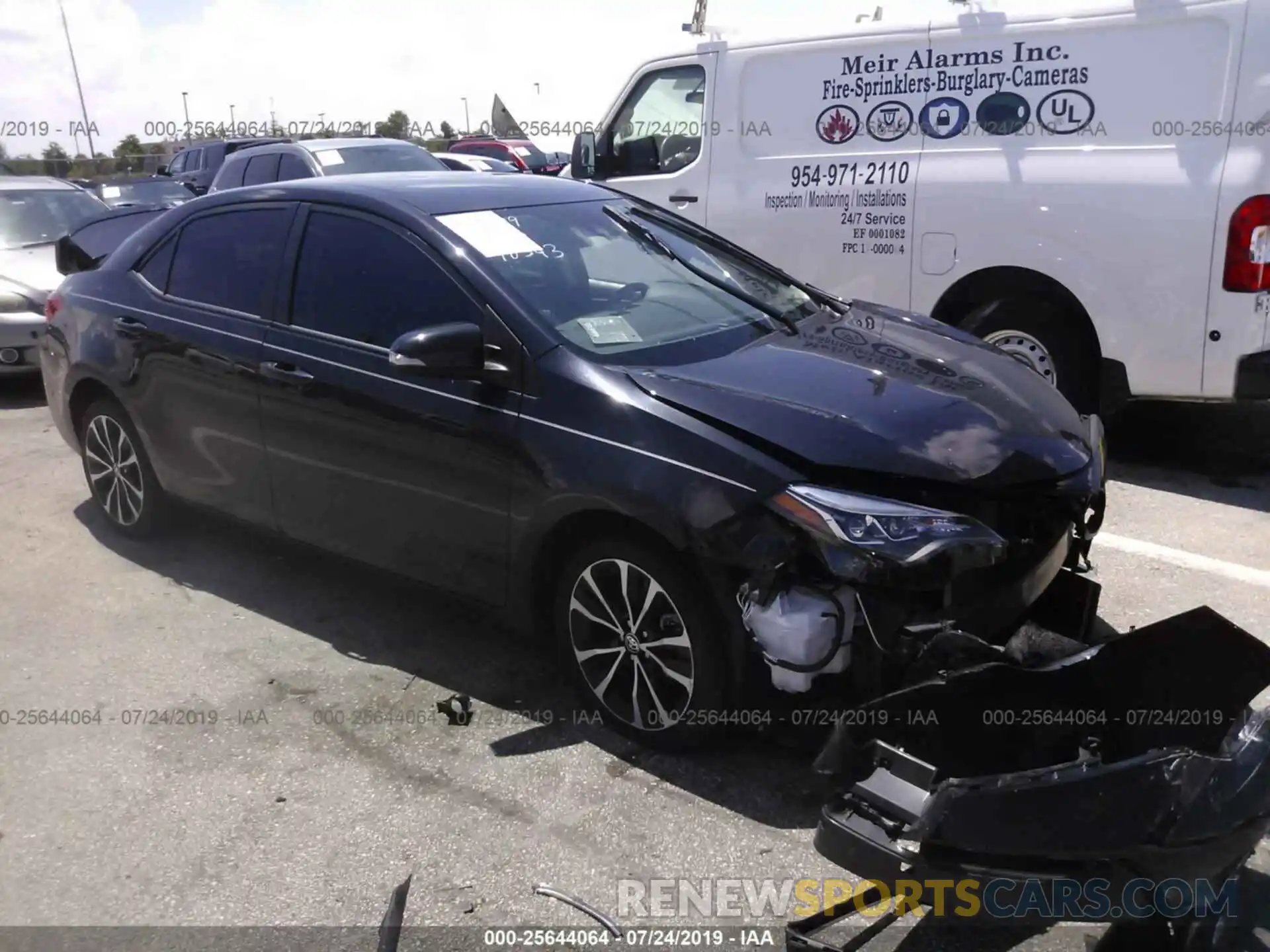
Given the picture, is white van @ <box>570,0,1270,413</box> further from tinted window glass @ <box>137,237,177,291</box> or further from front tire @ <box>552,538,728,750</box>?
tinted window glass @ <box>137,237,177,291</box>

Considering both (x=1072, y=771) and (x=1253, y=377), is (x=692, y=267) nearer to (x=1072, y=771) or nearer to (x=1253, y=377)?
(x=1072, y=771)

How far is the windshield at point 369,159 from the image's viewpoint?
11.0m

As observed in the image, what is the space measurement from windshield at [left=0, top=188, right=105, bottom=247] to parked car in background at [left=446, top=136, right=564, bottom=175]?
31.0ft

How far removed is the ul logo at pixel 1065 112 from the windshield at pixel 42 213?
793 centimetres

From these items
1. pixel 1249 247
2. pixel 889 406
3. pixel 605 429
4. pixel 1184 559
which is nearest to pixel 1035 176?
pixel 1249 247

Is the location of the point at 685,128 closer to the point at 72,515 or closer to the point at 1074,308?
the point at 1074,308

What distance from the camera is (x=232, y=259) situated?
4.72 metres

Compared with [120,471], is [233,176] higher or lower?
higher

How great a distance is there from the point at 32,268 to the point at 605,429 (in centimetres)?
778

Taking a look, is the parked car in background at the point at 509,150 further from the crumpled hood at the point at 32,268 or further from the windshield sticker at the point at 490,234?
the windshield sticker at the point at 490,234

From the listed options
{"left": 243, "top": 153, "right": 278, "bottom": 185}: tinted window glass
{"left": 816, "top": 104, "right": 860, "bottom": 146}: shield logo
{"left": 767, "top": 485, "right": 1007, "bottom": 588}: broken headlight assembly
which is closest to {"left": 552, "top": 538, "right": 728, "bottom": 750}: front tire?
{"left": 767, "top": 485, "right": 1007, "bottom": 588}: broken headlight assembly

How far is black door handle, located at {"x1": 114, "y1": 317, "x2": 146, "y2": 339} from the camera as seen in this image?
16.3 feet

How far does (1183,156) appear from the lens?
5594 mm

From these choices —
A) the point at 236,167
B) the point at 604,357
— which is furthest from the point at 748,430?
the point at 236,167
